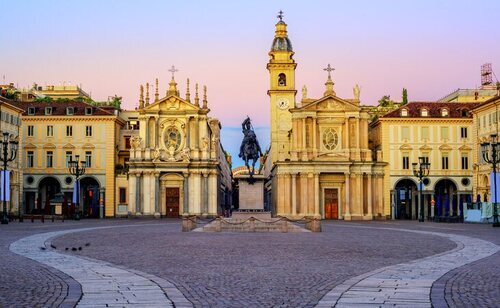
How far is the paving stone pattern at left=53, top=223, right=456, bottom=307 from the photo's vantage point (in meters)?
14.0

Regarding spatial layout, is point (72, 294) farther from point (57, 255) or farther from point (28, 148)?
point (28, 148)

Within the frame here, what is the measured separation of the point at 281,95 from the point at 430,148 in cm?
2398

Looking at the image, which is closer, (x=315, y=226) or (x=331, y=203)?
(x=315, y=226)

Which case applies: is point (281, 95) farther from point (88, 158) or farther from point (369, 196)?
point (88, 158)

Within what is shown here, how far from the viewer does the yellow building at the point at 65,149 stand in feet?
302

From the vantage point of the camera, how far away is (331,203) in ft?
290

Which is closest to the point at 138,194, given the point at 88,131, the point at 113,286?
the point at 88,131

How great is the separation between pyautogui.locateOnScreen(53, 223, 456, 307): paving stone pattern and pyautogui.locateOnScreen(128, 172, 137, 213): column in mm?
58381

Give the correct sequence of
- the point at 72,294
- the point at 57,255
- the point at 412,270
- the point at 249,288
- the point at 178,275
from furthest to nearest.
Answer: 1. the point at 57,255
2. the point at 412,270
3. the point at 178,275
4. the point at 249,288
5. the point at 72,294

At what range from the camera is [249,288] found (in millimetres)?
14977

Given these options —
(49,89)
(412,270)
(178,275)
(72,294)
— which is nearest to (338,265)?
(412,270)

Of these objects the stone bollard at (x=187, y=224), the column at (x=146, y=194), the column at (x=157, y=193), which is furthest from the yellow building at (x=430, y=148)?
the stone bollard at (x=187, y=224)

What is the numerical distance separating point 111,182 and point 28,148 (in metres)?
11.6

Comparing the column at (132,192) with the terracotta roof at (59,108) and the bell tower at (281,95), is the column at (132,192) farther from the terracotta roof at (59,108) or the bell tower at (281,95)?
the bell tower at (281,95)
